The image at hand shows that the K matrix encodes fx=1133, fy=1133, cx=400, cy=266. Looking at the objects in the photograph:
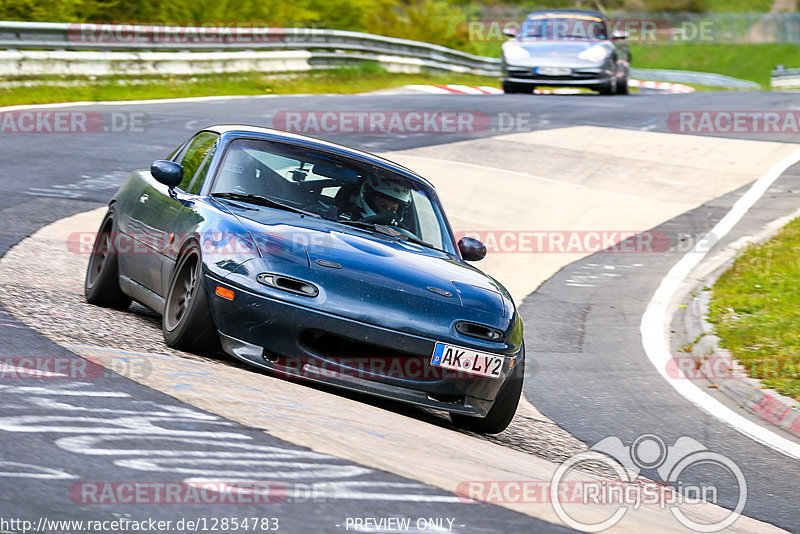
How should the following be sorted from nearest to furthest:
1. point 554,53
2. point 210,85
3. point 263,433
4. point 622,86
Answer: point 263,433, point 210,85, point 554,53, point 622,86

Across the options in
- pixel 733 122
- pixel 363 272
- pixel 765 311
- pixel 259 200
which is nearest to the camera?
pixel 363 272

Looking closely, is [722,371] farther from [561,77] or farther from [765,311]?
[561,77]

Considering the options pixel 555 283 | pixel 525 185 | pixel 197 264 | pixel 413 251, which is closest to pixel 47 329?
pixel 197 264

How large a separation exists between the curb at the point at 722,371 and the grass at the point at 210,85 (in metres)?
11.7

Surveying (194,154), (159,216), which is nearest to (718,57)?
(194,154)

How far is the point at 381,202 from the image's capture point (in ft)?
22.6

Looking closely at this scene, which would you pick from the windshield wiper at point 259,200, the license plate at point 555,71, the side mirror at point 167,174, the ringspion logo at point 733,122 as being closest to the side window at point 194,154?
the side mirror at point 167,174

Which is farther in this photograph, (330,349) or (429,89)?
(429,89)

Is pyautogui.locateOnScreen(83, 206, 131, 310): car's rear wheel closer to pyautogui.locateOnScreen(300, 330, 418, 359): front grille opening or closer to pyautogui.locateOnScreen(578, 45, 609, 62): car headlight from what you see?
pyautogui.locateOnScreen(300, 330, 418, 359): front grille opening

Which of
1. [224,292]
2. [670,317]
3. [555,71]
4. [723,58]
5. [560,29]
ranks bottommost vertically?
[723,58]

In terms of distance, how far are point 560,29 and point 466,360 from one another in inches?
774

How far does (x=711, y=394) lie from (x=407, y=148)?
9.52 metres

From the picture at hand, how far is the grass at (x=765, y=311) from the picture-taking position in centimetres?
814

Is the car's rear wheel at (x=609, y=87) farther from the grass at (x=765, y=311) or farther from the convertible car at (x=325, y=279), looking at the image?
the convertible car at (x=325, y=279)
